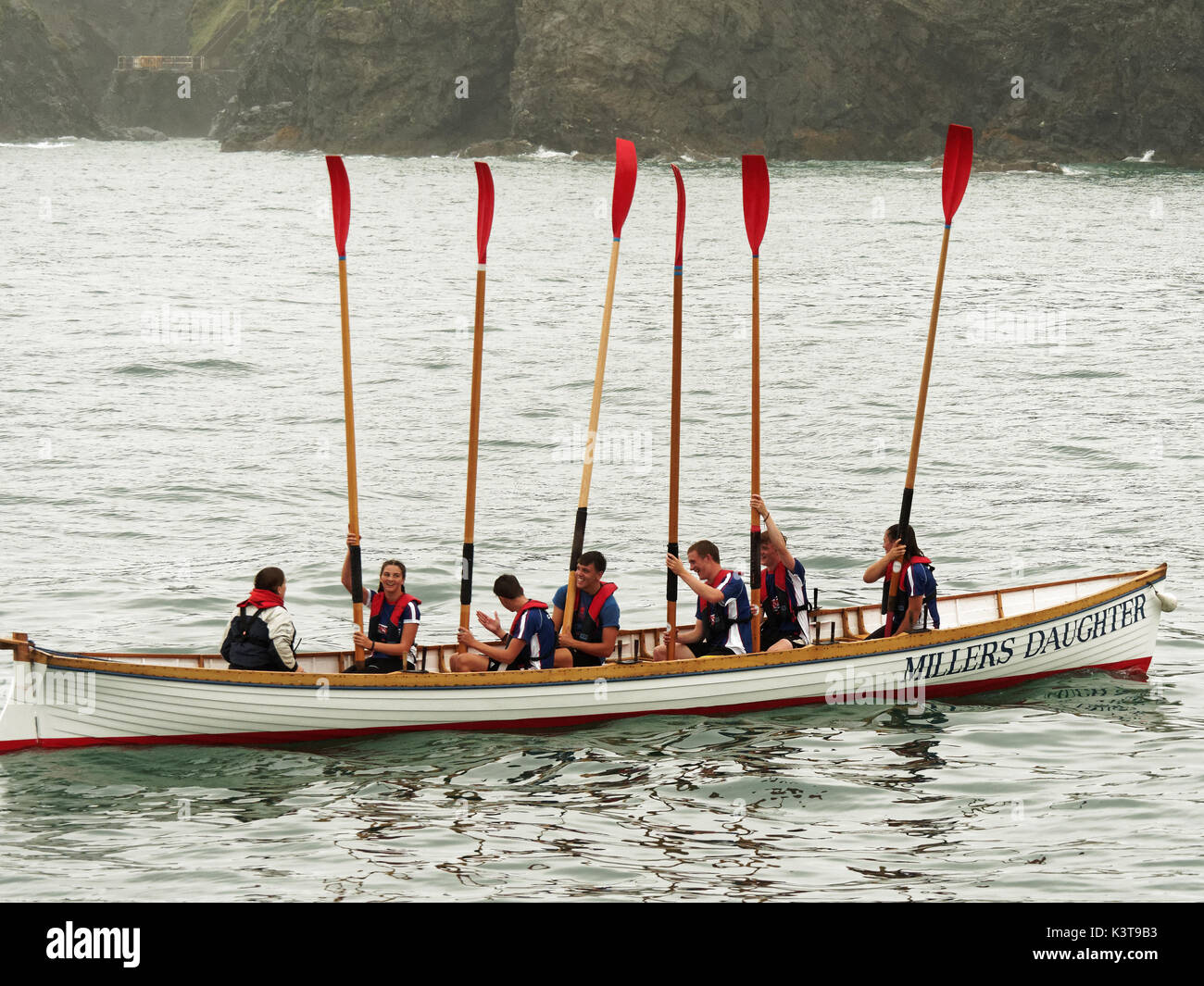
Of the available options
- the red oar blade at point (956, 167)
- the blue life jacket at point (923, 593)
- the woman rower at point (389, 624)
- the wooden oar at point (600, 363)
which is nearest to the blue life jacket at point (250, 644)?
the woman rower at point (389, 624)

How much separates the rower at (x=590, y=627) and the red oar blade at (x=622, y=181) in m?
3.42

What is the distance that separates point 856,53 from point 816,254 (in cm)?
4501

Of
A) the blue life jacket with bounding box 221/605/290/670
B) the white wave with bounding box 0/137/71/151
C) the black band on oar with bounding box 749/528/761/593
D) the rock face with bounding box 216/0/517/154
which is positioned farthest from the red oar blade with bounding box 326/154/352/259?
the white wave with bounding box 0/137/71/151

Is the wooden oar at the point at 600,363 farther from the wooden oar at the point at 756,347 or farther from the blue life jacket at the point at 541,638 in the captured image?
the wooden oar at the point at 756,347

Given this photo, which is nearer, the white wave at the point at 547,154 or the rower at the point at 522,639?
the rower at the point at 522,639

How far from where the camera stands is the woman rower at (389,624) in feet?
47.8

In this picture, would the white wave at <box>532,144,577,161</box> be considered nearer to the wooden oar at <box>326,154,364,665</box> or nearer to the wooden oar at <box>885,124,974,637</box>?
the wooden oar at <box>885,124,974,637</box>

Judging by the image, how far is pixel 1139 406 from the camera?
108ft

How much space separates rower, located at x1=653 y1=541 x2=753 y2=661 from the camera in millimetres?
15016

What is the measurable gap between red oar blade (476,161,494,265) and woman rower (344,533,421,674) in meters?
3.09

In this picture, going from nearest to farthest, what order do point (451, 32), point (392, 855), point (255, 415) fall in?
point (392, 855), point (255, 415), point (451, 32)

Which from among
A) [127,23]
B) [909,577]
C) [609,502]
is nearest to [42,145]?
[127,23]
